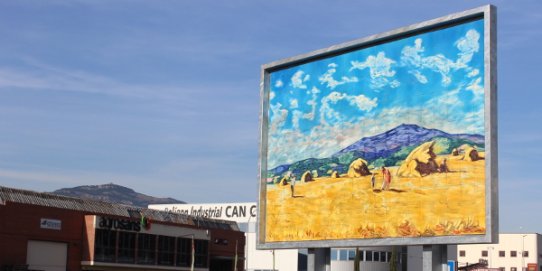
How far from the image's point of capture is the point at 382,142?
49.6 meters

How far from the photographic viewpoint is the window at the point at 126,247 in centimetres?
8049

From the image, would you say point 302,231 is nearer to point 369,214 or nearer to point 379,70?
point 369,214

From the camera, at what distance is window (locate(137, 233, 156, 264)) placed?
8288 centimetres

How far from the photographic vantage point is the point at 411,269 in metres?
126

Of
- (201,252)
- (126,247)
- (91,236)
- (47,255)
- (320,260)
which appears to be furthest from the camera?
(201,252)

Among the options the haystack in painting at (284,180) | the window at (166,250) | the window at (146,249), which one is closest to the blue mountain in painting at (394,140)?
the haystack in painting at (284,180)

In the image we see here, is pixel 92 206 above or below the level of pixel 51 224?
above

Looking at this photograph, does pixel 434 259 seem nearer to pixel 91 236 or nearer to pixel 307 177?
pixel 307 177

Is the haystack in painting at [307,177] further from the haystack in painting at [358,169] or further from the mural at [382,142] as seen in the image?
the haystack in painting at [358,169]

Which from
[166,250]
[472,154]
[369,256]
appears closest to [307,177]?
[472,154]

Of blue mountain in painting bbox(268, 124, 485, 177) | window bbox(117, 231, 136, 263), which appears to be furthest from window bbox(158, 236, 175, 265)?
blue mountain in painting bbox(268, 124, 485, 177)

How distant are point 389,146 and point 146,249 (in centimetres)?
4186

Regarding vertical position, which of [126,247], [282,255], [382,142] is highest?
[382,142]

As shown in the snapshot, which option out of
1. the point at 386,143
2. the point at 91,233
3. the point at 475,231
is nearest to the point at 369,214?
the point at 386,143
